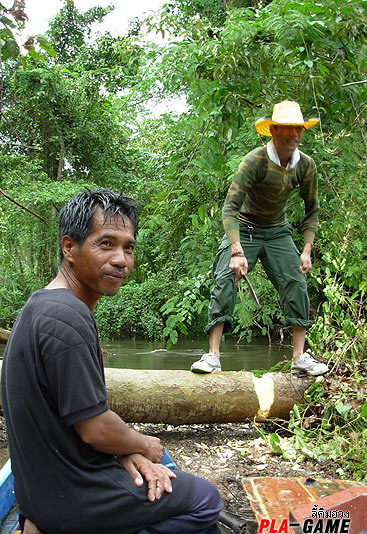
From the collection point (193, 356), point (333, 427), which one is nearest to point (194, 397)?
point (333, 427)

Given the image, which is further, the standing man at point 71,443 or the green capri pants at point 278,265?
the green capri pants at point 278,265

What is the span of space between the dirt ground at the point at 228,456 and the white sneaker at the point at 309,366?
0.53 m

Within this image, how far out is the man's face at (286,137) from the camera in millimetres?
4113

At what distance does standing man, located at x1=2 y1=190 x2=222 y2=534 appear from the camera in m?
1.65

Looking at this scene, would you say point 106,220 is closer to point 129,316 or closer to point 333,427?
point 333,427

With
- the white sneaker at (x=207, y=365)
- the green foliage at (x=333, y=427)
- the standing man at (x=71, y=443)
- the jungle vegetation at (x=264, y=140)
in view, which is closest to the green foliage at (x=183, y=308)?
the jungle vegetation at (x=264, y=140)

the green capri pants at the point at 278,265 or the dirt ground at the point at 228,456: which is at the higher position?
the green capri pants at the point at 278,265

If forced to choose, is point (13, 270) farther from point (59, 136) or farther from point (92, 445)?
point (92, 445)

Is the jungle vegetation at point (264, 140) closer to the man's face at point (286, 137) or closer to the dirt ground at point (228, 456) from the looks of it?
the dirt ground at point (228, 456)

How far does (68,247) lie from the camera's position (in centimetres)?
200

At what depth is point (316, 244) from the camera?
6625 millimetres

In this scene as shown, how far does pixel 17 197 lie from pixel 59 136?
3.19 meters

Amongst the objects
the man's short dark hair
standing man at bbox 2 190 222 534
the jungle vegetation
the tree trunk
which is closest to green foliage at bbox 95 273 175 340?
the jungle vegetation

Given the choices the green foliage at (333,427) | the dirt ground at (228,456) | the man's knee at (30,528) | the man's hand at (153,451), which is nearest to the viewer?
the man's knee at (30,528)
